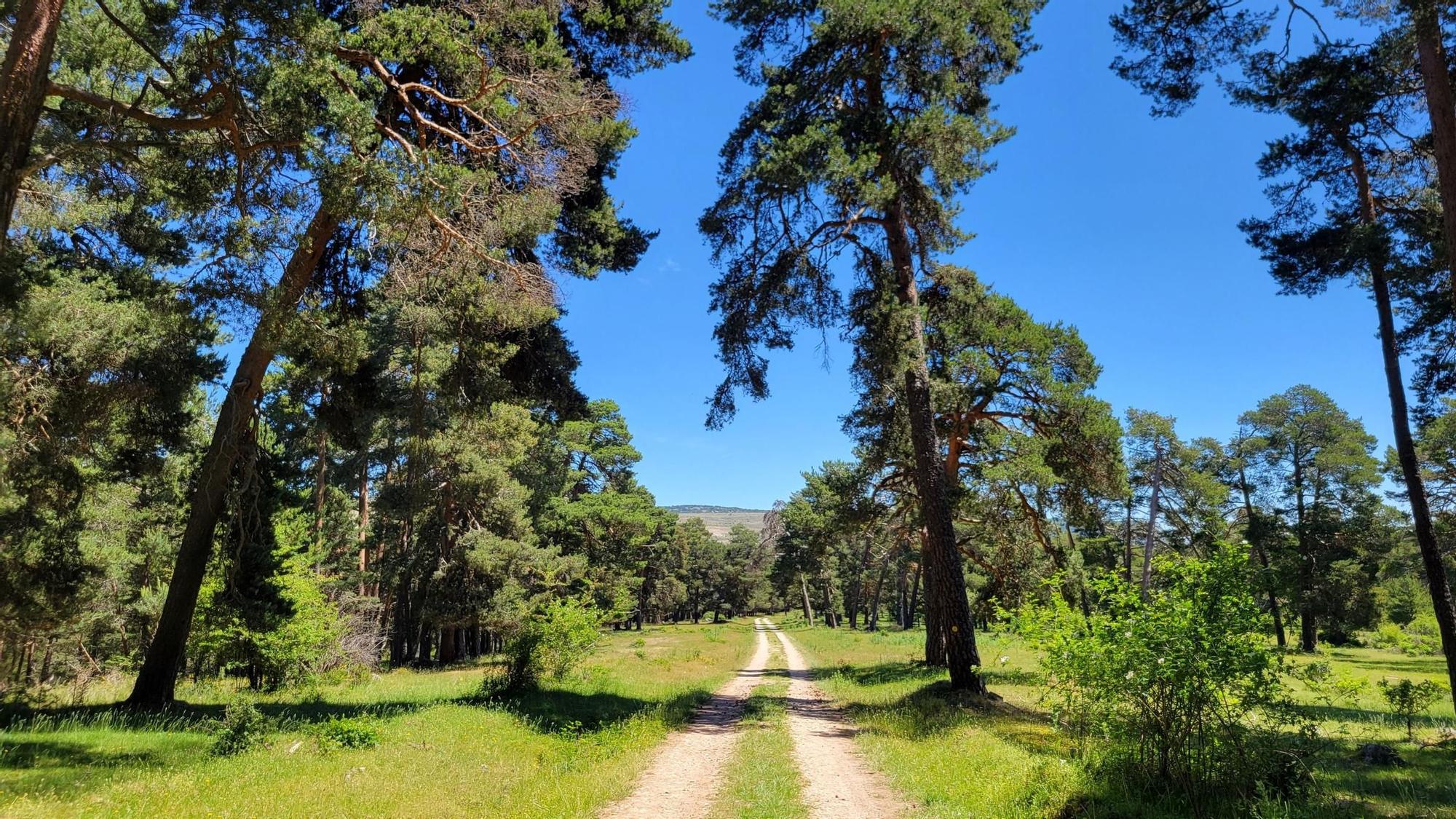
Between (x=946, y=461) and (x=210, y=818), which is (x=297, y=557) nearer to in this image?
(x=210, y=818)

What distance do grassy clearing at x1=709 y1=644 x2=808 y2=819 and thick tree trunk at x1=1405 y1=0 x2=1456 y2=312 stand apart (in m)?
9.15

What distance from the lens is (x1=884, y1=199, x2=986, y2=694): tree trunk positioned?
11.8 meters

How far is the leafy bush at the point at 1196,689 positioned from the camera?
5.32m

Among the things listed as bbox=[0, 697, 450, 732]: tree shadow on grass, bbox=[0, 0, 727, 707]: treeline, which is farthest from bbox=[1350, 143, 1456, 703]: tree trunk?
bbox=[0, 697, 450, 732]: tree shadow on grass

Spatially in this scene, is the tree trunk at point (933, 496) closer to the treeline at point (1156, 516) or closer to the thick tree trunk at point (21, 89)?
the treeline at point (1156, 516)

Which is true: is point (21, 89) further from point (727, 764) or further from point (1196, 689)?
point (1196, 689)

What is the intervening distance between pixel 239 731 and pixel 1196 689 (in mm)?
11131

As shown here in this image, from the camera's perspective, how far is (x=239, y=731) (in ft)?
26.7

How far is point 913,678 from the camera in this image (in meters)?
15.2

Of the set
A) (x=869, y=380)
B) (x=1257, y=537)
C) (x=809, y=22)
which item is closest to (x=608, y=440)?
(x=869, y=380)

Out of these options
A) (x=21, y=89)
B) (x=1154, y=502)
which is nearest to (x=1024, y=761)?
(x=21, y=89)

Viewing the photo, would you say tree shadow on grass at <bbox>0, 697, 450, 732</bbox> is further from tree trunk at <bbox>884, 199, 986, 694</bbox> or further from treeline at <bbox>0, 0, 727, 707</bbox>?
tree trunk at <bbox>884, 199, 986, 694</bbox>

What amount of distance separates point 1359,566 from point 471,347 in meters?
42.5

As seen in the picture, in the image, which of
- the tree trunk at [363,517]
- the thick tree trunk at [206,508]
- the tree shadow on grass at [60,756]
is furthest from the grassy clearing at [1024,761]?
the tree trunk at [363,517]
